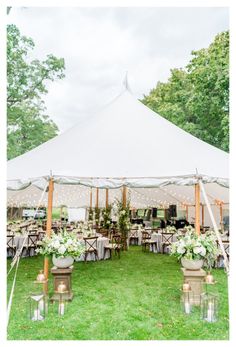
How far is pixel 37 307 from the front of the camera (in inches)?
192

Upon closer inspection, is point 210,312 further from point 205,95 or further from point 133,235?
point 205,95

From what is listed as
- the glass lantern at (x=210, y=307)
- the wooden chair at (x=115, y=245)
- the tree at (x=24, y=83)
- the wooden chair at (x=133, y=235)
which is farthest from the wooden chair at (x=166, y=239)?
the tree at (x=24, y=83)

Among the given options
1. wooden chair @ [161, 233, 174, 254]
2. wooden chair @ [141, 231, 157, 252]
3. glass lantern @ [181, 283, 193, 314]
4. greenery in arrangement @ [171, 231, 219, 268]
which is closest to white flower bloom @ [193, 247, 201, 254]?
greenery in arrangement @ [171, 231, 219, 268]

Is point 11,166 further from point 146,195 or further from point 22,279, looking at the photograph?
point 146,195

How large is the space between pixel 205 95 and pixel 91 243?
28.7ft

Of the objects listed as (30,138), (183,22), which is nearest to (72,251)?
(183,22)

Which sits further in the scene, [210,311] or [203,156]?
[203,156]

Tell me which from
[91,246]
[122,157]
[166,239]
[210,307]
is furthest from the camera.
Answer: [166,239]

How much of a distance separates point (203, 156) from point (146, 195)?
295 inches

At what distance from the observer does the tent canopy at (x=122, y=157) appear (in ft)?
20.0

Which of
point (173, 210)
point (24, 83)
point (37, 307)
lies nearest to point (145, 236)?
point (37, 307)

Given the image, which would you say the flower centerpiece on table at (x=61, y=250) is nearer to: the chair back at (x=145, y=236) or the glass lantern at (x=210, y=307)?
the glass lantern at (x=210, y=307)

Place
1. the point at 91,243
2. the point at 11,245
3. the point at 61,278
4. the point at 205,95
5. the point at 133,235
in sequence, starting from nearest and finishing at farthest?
the point at 61,278 < the point at 91,243 < the point at 11,245 < the point at 133,235 < the point at 205,95

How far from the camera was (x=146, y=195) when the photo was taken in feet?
46.0
